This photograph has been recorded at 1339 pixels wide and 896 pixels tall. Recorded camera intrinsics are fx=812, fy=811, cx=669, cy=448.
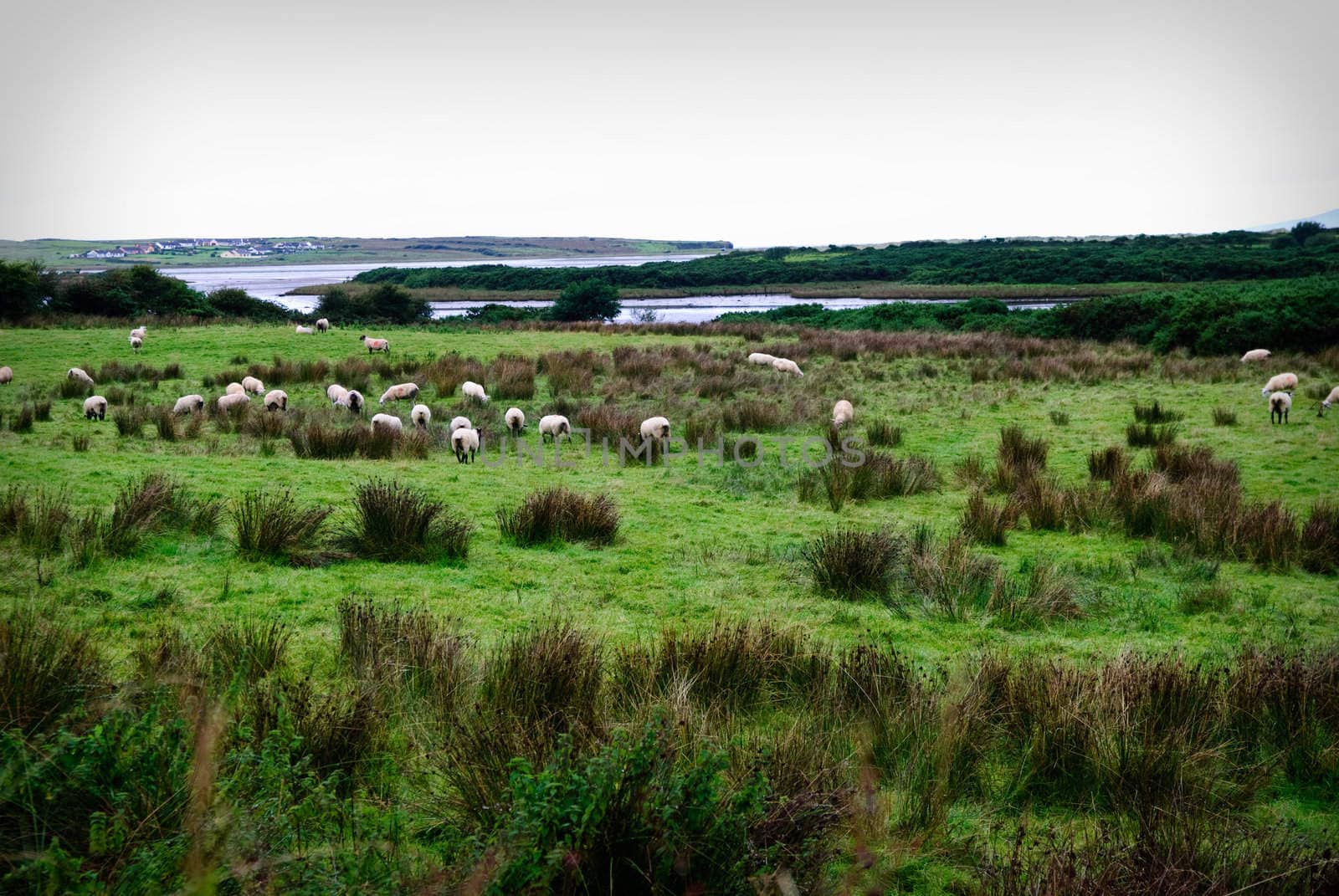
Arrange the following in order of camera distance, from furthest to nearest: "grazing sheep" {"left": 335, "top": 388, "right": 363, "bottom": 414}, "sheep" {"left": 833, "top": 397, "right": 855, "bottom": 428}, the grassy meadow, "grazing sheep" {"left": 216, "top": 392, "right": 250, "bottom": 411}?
"grazing sheep" {"left": 335, "top": 388, "right": 363, "bottom": 414}
"grazing sheep" {"left": 216, "top": 392, "right": 250, "bottom": 411}
"sheep" {"left": 833, "top": 397, "right": 855, "bottom": 428}
the grassy meadow

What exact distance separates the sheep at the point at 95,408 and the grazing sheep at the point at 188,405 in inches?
42.0

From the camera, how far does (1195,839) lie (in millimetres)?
2902

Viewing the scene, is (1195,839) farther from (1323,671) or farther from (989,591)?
(989,591)

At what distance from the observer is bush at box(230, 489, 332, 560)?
655 centimetres

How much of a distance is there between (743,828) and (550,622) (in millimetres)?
2863

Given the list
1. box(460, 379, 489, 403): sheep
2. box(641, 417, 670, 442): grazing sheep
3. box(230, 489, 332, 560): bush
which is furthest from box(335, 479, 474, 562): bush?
box(460, 379, 489, 403): sheep

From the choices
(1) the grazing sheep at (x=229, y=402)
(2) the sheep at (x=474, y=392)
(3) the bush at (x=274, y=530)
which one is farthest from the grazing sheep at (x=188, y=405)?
(3) the bush at (x=274, y=530)

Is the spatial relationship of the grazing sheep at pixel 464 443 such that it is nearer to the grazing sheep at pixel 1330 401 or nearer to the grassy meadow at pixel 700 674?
the grassy meadow at pixel 700 674

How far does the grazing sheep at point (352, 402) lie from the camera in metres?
15.8

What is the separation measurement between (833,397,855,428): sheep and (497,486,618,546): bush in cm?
760

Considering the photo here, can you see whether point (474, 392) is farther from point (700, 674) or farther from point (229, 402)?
point (700, 674)

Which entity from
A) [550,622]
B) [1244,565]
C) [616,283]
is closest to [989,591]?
[1244,565]

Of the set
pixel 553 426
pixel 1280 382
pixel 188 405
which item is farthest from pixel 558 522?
pixel 1280 382

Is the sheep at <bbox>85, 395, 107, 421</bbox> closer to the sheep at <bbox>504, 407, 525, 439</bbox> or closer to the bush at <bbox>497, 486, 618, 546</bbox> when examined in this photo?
the sheep at <bbox>504, 407, 525, 439</bbox>
